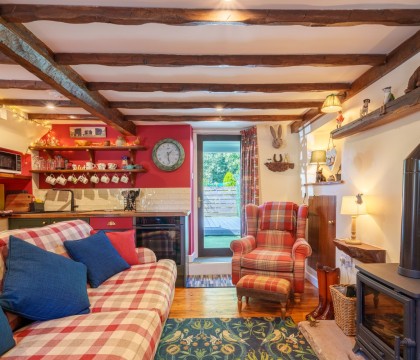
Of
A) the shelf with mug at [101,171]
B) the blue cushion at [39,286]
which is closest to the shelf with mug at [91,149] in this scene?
the shelf with mug at [101,171]

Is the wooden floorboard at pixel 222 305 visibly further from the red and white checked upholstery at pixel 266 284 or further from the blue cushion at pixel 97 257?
the blue cushion at pixel 97 257

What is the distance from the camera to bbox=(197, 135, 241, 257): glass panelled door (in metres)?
4.85

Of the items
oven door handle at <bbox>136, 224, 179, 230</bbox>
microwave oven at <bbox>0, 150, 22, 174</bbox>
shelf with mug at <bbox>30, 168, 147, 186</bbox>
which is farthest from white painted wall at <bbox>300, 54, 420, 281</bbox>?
microwave oven at <bbox>0, 150, 22, 174</bbox>

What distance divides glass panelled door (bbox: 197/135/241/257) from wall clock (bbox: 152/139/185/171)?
45cm

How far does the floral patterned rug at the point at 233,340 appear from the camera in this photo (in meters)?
2.21

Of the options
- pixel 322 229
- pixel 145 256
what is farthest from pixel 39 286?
pixel 322 229

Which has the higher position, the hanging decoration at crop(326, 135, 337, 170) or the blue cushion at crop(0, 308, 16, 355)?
the hanging decoration at crop(326, 135, 337, 170)

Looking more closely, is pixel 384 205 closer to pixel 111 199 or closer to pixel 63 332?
pixel 63 332

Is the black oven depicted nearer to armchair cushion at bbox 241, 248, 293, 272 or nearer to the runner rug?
the runner rug

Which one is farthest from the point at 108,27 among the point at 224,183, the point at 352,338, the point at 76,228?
the point at 224,183

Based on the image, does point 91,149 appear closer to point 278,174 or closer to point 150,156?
point 150,156

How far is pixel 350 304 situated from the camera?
2.29 m

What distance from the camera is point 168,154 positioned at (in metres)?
4.56

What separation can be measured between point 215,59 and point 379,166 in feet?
5.60
